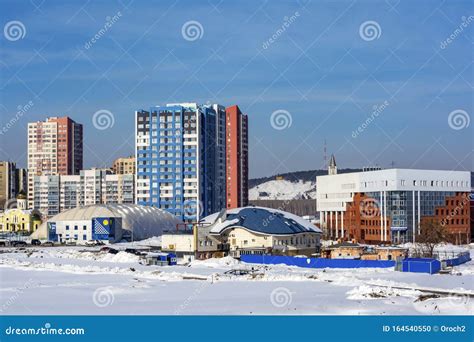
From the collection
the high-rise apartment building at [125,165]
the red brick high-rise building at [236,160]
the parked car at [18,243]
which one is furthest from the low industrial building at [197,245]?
the high-rise apartment building at [125,165]

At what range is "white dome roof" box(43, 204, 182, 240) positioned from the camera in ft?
213

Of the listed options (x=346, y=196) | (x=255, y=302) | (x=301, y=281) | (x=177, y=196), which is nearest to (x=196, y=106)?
(x=177, y=196)

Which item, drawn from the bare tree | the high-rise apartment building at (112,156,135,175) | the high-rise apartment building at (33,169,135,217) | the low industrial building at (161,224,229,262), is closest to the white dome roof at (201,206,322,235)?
the low industrial building at (161,224,229,262)

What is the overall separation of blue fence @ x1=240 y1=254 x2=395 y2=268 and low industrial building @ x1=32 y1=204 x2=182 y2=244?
2380 cm

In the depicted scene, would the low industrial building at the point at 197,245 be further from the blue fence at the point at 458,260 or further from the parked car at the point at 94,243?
the parked car at the point at 94,243

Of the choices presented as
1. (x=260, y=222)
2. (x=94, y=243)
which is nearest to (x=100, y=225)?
(x=94, y=243)

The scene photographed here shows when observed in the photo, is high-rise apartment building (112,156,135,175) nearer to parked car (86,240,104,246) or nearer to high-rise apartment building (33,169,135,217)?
high-rise apartment building (33,169,135,217)

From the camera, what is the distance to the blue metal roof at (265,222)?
46375 mm

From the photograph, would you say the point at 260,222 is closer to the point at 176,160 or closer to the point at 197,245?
the point at 197,245

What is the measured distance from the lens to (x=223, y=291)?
2689 cm

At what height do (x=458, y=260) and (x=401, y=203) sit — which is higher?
(x=401, y=203)

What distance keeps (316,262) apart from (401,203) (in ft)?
88.6
